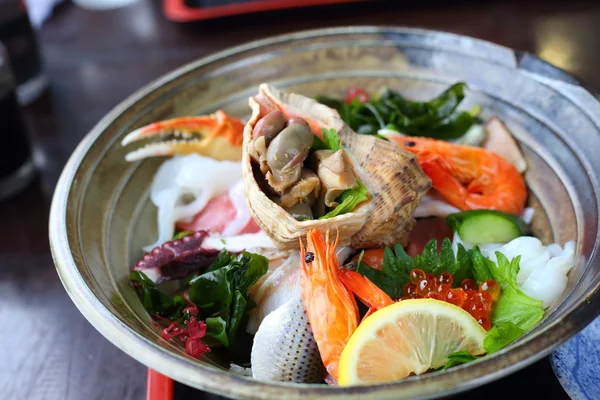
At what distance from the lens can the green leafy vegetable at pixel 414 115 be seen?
2156 mm

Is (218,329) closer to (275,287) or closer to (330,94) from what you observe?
(275,287)

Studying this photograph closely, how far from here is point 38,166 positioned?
2.72m

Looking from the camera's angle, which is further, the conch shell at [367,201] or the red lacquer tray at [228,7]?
the red lacquer tray at [228,7]

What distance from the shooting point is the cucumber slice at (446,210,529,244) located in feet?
5.78

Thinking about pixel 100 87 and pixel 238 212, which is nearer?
pixel 238 212

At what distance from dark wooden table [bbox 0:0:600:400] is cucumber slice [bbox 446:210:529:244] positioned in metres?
0.38

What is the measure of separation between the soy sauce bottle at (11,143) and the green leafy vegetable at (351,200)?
5.29 ft

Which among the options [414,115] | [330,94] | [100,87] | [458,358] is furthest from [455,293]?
[100,87]

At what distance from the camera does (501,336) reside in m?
1.42

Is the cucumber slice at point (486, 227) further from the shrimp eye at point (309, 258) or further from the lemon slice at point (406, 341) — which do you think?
the shrimp eye at point (309, 258)

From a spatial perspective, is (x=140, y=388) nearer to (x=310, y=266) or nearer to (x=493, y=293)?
(x=310, y=266)

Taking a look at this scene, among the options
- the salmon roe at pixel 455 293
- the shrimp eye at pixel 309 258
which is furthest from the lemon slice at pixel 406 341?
the shrimp eye at pixel 309 258

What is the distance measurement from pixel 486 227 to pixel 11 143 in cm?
196

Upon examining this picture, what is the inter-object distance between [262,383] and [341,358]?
224mm
